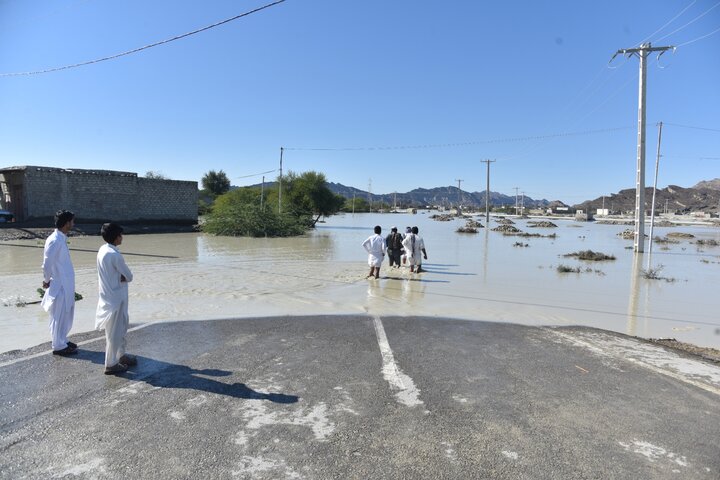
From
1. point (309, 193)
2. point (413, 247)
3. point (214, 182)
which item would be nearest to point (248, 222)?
point (309, 193)

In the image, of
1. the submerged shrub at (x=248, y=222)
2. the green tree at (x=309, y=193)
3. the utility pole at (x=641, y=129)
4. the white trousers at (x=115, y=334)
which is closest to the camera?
the white trousers at (x=115, y=334)

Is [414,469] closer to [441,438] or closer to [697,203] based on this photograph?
[441,438]

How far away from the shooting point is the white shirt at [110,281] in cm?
523

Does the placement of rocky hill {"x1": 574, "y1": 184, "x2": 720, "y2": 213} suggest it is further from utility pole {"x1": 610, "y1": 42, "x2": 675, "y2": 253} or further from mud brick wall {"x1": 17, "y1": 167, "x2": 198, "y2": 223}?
mud brick wall {"x1": 17, "y1": 167, "x2": 198, "y2": 223}

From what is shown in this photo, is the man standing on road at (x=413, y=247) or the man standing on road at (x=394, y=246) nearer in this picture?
the man standing on road at (x=413, y=247)

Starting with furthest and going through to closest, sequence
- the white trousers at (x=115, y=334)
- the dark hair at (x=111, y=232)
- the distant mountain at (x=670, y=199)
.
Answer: the distant mountain at (x=670, y=199) < the dark hair at (x=111, y=232) < the white trousers at (x=115, y=334)

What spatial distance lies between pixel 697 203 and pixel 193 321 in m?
197

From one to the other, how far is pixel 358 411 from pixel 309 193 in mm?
47954

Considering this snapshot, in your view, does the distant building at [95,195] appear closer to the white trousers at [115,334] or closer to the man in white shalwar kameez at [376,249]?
the man in white shalwar kameez at [376,249]

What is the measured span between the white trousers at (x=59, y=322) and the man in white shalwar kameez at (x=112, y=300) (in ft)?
3.29

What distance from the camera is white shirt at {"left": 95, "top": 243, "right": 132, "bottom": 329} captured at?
5234 mm

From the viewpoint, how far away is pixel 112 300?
5281 millimetres

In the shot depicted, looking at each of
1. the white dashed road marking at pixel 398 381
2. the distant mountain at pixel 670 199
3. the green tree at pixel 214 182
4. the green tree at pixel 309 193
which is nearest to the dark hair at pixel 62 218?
the white dashed road marking at pixel 398 381

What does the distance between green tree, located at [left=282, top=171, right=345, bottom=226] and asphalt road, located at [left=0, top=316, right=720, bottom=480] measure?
143 feet
